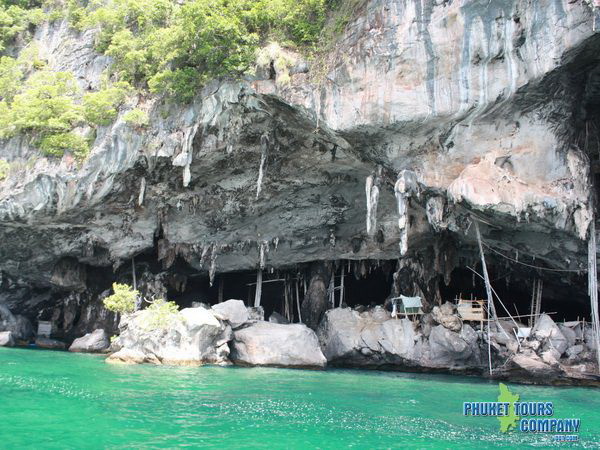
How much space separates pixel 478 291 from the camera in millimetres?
26094

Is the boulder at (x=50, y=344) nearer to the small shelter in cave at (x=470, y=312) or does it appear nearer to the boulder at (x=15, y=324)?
the boulder at (x=15, y=324)

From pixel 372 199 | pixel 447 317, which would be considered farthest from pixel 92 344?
pixel 447 317

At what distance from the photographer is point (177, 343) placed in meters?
18.0

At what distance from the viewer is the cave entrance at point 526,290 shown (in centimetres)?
2080

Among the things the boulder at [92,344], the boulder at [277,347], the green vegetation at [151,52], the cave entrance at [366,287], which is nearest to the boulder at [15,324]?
the boulder at [92,344]

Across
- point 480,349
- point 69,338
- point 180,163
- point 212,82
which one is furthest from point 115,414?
point 69,338

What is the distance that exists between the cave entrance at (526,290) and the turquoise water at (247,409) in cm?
642

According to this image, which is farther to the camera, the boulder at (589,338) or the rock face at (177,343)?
the boulder at (589,338)

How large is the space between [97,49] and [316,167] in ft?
36.9

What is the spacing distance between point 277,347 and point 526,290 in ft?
38.8

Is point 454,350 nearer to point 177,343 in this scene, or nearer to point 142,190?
point 177,343

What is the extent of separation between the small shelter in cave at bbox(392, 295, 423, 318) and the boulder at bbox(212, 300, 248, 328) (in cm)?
585

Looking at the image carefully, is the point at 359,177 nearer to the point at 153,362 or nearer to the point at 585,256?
the point at 585,256

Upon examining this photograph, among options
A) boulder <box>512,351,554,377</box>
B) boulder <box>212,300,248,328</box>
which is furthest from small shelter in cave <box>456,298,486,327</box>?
boulder <box>212,300,248,328</box>
